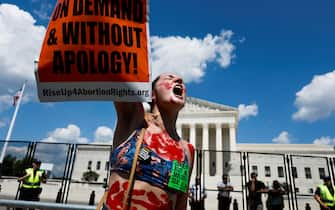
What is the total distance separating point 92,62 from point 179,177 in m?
0.84

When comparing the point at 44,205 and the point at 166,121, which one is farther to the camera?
the point at 44,205

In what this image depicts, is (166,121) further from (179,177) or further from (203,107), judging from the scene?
(203,107)

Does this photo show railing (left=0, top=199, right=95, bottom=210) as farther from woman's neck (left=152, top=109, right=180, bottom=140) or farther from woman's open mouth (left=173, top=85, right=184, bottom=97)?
woman's open mouth (left=173, top=85, right=184, bottom=97)

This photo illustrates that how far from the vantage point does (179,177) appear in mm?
1367

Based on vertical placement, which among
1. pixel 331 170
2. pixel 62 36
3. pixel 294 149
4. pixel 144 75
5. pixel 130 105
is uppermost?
pixel 294 149

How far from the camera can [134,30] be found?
1.44m

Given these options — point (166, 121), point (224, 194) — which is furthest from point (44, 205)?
point (224, 194)

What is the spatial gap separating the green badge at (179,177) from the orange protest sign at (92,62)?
17.3 inches

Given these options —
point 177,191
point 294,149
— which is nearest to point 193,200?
point 177,191

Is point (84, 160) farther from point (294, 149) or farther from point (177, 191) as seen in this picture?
point (294, 149)

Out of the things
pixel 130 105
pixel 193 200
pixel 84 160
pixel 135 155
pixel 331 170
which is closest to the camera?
pixel 135 155

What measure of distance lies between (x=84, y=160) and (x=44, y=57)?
1567 centimetres

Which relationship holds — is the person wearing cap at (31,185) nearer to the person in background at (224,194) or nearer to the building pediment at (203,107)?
the person in background at (224,194)

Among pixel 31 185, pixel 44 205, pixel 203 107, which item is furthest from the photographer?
pixel 203 107
